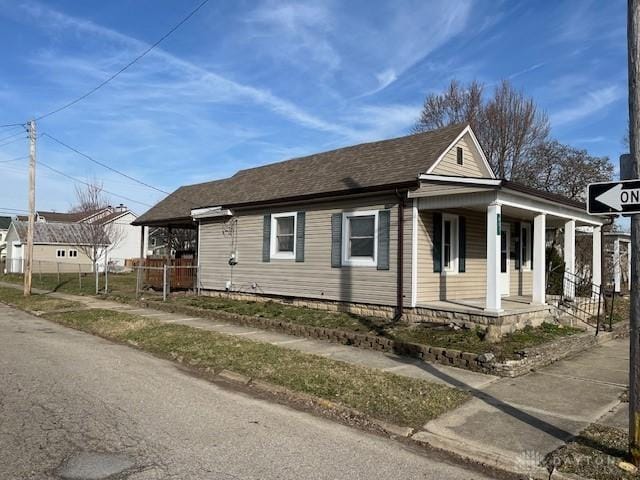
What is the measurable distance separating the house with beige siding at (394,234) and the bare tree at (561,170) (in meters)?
14.1

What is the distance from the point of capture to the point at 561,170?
30.6 m

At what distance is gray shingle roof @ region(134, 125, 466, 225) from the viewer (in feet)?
43.9

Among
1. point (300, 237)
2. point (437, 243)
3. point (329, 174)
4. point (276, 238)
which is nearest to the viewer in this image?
point (437, 243)

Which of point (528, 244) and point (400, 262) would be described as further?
point (528, 244)

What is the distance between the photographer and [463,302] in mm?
12617

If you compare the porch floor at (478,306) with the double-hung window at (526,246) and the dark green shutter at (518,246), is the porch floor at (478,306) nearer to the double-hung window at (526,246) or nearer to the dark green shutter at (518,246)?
the dark green shutter at (518,246)

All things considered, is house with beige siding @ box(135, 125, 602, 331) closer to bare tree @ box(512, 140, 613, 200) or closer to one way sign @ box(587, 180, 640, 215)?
one way sign @ box(587, 180, 640, 215)

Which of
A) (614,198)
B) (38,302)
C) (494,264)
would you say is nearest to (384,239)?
(494,264)

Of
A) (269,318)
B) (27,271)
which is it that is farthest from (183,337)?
(27,271)

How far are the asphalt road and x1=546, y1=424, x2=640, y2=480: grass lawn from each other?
0.88 m

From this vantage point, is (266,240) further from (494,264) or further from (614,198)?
(614,198)

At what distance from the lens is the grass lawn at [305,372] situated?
249 inches

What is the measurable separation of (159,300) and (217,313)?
15.6 ft

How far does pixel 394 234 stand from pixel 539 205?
136 inches
